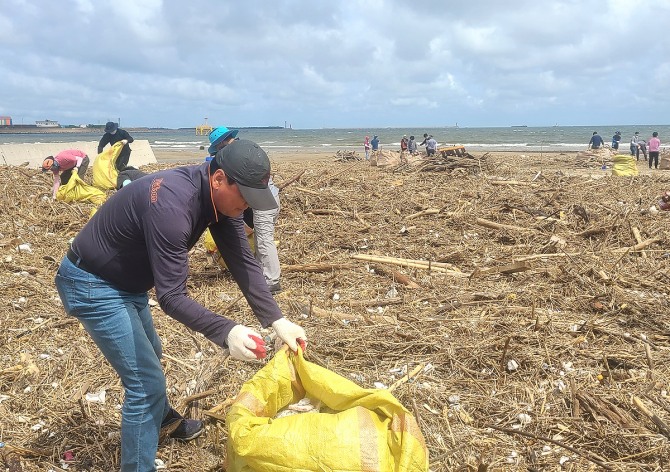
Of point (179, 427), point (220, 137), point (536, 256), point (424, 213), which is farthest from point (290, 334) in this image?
point (424, 213)

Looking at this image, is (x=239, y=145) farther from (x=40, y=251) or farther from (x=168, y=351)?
(x=40, y=251)

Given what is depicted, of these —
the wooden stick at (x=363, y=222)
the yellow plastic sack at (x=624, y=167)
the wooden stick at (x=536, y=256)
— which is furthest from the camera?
the yellow plastic sack at (x=624, y=167)

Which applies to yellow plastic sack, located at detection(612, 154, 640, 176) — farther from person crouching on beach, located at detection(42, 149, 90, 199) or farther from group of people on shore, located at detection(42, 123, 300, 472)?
group of people on shore, located at detection(42, 123, 300, 472)

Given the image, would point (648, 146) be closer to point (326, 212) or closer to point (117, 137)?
point (326, 212)

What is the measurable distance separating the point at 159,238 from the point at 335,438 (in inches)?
41.2

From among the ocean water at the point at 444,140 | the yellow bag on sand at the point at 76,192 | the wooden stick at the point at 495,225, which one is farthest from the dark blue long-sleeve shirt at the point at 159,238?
the ocean water at the point at 444,140

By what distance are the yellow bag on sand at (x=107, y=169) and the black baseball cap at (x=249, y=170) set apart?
27.3ft

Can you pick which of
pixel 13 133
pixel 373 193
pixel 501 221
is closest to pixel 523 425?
pixel 501 221

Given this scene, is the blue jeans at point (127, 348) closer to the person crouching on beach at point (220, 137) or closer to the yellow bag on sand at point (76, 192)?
the person crouching on beach at point (220, 137)

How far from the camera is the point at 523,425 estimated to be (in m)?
3.06

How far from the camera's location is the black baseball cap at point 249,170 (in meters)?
2.11

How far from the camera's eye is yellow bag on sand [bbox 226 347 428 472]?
2.06 m

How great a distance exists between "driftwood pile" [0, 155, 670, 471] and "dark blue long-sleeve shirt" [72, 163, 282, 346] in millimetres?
1096

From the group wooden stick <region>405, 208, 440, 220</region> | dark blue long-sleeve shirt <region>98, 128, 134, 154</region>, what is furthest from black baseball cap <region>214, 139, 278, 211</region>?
dark blue long-sleeve shirt <region>98, 128, 134, 154</region>
